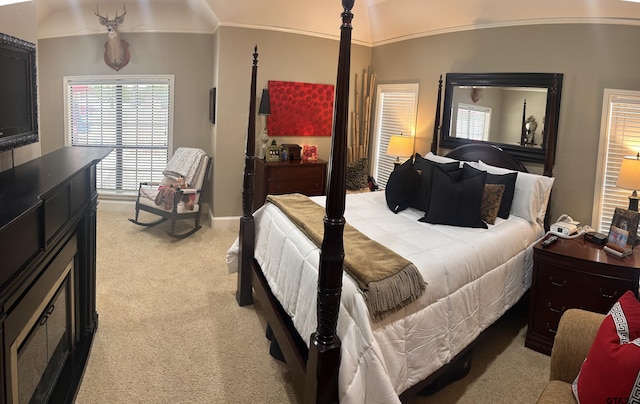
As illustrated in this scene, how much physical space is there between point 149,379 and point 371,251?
4.85 feet

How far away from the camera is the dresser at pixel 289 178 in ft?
16.6

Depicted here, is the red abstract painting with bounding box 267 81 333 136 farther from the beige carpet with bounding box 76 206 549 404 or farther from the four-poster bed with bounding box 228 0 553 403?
the beige carpet with bounding box 76 206 549 404

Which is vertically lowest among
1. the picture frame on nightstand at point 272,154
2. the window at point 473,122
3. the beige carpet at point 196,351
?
the beige carpet at point 196,351

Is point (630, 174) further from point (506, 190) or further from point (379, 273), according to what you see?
point (379, 273)

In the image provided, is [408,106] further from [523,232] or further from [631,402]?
[631,402]

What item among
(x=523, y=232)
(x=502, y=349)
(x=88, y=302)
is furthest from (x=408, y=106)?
(x=88, y=302)

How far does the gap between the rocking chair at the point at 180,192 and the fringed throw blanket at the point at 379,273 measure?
286cm

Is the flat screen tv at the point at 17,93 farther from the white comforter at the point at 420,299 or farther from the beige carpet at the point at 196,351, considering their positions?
the white comforter at the point at 420,299

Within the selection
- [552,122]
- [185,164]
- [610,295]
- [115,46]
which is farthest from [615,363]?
[115,46]

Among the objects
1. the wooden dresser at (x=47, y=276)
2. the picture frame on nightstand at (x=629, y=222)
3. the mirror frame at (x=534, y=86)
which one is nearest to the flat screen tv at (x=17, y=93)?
the wooden dresser at (x=47, y=276)

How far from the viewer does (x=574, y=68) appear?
3.54 m

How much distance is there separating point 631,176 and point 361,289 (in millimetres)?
2288

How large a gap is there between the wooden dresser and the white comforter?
117 cm

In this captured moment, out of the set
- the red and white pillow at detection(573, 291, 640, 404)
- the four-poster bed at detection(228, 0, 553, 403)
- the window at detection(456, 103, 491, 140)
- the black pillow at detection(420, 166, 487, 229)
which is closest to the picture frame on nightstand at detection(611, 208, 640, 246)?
the four-poster bed at detection(228, 0, 553, 403)
